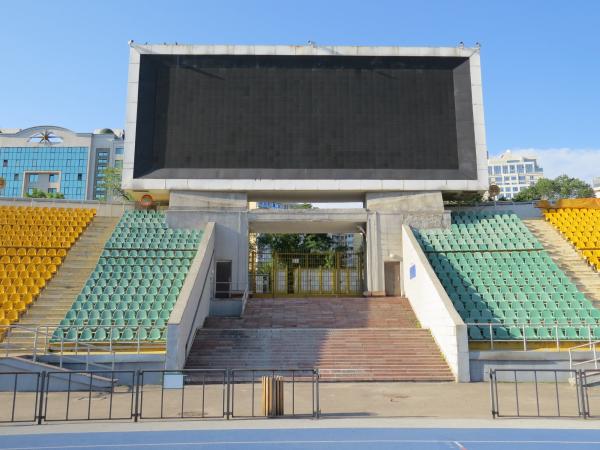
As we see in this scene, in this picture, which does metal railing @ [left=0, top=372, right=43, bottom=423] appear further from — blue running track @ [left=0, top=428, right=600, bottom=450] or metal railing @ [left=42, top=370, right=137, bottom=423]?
blue running track @ [left=0, top=428, right=600, bottom=450]

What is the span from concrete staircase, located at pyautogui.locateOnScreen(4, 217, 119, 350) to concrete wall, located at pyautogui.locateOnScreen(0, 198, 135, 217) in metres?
1.57

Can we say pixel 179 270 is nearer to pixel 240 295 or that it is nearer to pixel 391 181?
pixel 240 295

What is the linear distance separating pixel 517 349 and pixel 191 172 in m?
Result: 17.8

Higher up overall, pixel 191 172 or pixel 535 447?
pixel 191 172

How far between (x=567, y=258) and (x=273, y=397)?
19.9 meters

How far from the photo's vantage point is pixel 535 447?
28.5 feet

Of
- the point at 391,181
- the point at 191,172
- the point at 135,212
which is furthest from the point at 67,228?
the point at 391,181

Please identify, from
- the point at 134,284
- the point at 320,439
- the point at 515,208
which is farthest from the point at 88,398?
the point at 515,208

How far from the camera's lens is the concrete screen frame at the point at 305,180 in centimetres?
2656

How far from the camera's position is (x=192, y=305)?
62.8 feet

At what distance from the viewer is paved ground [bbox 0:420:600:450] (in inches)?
345

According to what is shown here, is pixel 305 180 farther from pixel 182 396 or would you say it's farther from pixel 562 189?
pixel 562 189

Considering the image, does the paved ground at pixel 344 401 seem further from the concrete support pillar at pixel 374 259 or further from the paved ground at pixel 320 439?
the concrete support pillar at pixel 374 259

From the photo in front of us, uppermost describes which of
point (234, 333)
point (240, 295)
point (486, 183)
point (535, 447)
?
point (486, 183)
